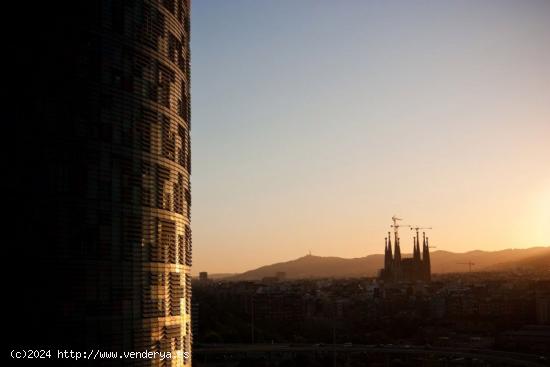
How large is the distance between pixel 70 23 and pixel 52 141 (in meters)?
6.29

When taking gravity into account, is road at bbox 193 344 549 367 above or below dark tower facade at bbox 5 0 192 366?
below

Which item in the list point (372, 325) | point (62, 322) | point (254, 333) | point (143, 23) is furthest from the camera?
point (372, 325)

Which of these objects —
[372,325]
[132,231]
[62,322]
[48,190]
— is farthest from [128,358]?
[372,325]

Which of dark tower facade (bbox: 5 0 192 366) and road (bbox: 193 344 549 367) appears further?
road (bbox: 193 344 549 367)

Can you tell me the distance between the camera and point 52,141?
3475cm

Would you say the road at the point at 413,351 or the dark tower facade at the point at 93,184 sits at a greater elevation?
the dark tower facade at the point at 93,184

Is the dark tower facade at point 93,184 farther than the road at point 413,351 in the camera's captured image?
No

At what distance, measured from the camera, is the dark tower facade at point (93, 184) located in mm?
33750

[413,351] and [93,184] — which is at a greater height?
[93,184]

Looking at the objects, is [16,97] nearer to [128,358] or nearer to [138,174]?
[138,174]

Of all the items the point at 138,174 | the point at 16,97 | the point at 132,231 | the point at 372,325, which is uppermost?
the point at 16,97

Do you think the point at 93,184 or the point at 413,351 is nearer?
the point at 93,184

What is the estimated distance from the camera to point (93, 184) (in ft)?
117

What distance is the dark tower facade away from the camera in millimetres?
33750
